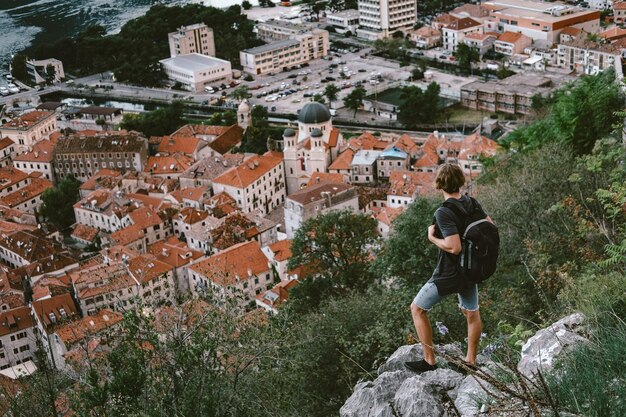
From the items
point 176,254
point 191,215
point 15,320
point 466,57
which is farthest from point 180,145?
point 466,57

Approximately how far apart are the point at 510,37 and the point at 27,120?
19.2m

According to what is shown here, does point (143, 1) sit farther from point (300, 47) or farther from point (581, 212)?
point (581, 212)

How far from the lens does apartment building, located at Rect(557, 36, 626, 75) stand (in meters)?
27.2

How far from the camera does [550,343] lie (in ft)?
11.2

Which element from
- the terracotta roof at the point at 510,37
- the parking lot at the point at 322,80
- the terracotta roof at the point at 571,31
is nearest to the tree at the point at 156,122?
the parking lot at the point at 322,80

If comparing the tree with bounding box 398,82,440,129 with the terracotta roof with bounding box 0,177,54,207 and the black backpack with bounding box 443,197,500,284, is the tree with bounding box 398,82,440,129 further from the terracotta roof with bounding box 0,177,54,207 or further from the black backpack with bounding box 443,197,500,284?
the black backpack with bounding box 443,197,500,284

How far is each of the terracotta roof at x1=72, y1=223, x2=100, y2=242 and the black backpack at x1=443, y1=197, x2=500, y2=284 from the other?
16.4 meters

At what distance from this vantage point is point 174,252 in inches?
623

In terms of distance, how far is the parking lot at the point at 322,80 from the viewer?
95.9 feet

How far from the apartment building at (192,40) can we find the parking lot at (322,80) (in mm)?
4479

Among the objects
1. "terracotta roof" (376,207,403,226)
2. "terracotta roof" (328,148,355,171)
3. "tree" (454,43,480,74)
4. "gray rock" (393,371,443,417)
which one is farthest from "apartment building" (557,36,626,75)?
"gray rock" (393,371,443,417)

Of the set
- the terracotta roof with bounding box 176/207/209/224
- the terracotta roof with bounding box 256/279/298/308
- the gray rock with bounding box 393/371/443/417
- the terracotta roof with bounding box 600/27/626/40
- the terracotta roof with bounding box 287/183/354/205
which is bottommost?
the terracotta roof with bounding box 176/207/209/224

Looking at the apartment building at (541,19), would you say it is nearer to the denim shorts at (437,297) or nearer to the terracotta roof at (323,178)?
the terracotta roof at (323,178)

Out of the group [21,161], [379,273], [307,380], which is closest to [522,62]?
[21,161]
